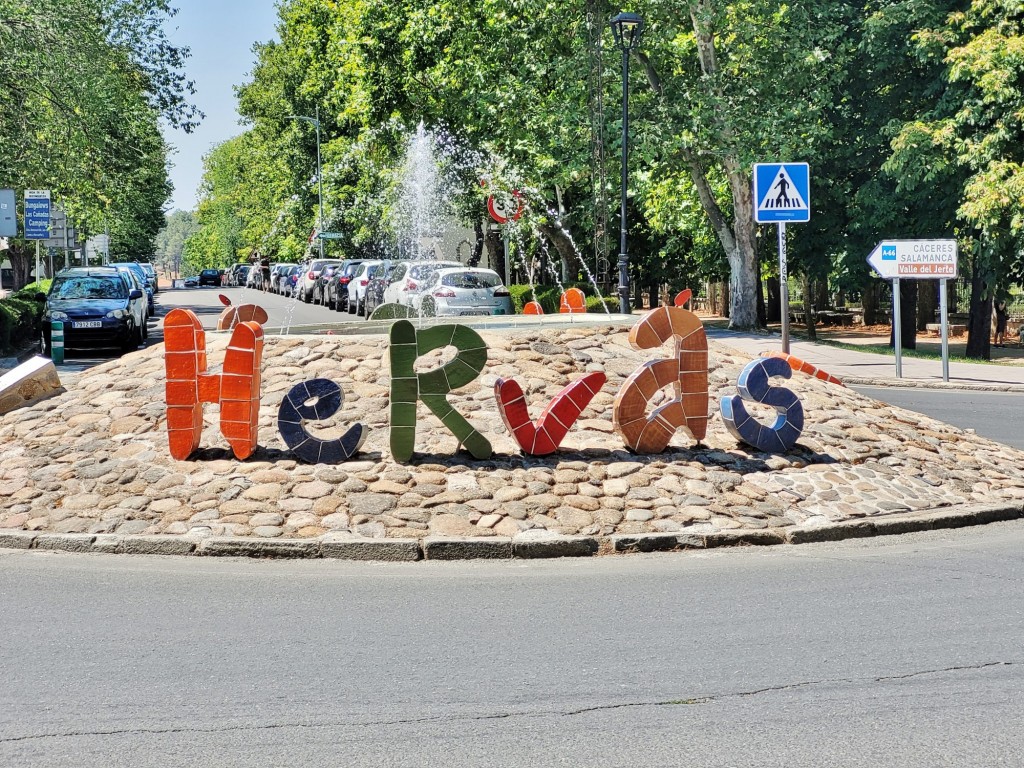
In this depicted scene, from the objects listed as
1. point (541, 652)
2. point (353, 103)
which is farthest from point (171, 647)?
point (353, 103)

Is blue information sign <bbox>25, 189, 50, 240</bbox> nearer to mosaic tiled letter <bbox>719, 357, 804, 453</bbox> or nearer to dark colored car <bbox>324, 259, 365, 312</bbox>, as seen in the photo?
dark colored car <bbox>324, 259, 365, 312</bbox>

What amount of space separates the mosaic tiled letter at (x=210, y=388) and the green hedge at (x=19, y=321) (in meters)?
15.9

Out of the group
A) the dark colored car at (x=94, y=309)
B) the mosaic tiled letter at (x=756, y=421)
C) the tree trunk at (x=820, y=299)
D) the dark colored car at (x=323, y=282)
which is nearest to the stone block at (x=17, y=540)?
the mosaic tiled letter at (x=756, y=421)

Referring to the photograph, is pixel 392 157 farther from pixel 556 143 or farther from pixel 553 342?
pixel 553 342

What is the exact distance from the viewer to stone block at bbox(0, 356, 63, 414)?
1241 cm

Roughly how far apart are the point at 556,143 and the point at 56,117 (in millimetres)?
12582

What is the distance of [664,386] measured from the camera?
1059cm

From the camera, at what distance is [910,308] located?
3362 cm

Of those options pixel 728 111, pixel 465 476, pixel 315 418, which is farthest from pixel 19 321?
pixel 465 476

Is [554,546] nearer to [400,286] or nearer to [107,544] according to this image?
[107,544]

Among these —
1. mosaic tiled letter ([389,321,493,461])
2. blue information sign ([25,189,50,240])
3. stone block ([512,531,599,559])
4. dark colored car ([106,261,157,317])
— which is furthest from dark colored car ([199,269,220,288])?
stone block ([512,531,599,559])

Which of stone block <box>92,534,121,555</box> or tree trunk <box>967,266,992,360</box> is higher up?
tree trunk <box>967,266,992,360</box>

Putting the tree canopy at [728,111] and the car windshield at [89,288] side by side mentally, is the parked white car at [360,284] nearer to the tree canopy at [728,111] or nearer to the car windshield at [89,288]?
the tree canopy at [728,111]

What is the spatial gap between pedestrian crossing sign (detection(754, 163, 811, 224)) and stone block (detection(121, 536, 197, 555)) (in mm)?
9420
